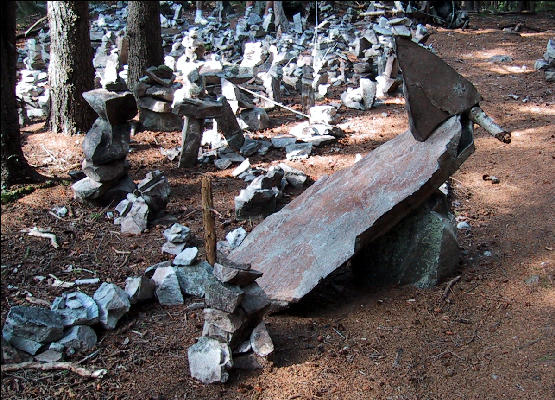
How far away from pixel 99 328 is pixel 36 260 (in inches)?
51.7

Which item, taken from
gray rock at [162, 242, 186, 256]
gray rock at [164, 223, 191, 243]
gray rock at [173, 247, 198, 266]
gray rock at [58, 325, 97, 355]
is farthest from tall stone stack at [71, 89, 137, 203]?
gray rock at [58, 325, 97, 355]

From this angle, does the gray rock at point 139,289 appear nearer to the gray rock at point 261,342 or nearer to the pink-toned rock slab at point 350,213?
the pink-toned rock slab at point 350,213

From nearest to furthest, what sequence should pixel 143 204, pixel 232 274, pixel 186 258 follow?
1. pixel 232 274
2. pixel 186 258
3. pixel 143 204

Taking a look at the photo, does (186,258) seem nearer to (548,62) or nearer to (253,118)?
(253,118)

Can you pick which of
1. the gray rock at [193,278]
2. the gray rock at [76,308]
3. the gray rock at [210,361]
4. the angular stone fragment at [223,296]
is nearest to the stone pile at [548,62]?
the gray rock at [193,278]

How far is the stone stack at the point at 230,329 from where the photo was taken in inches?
139

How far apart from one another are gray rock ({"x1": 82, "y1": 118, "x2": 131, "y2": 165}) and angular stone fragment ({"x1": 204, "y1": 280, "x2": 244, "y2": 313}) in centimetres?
317

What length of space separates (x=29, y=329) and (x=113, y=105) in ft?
9.83

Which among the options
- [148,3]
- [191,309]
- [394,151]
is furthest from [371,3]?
[191,309]

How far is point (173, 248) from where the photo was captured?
539 cm

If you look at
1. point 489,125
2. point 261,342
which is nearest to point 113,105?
point 261,342

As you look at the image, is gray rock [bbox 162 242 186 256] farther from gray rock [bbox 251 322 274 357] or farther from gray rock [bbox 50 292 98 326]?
gray rock [bbox 251 322 274 357]

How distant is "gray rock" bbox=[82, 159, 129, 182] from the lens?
20.5ft

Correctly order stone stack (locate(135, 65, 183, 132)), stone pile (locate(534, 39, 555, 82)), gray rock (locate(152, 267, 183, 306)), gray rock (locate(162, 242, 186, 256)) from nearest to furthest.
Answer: gray rock (locate(152, 267, 183, 306)) < gray rock (locate(162, 242, 186, 256)) < stone stack (locate(135, 65, 183, 132)) < stone pile (locate(534, 39, 555, 82))
